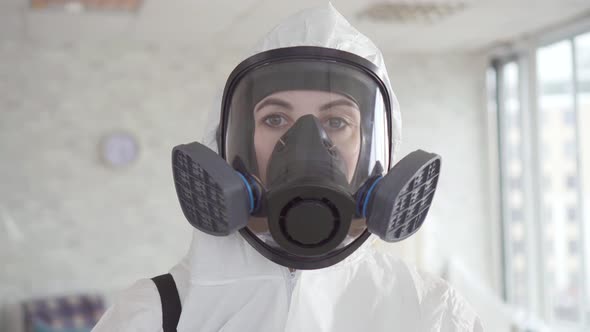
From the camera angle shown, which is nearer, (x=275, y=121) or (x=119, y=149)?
(x=275, y=121)

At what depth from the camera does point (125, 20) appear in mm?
4258

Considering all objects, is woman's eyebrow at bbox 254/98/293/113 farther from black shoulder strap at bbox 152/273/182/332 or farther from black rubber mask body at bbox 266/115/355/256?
black shoulder strap at bbox 152/273/182/332

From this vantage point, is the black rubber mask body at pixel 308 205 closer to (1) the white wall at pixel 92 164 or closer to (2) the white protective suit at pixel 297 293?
(2) the white protective suit at pixel 297 293

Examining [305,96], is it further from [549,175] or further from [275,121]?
[549,175]

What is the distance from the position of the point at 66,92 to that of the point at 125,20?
97 centimetres

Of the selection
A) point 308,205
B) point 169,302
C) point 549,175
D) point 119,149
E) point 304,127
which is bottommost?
point 169,302

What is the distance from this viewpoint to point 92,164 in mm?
5016

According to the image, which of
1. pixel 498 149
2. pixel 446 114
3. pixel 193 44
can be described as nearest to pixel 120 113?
pixel 193 44

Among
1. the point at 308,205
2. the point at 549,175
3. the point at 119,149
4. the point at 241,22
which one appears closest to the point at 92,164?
the point at 119,149

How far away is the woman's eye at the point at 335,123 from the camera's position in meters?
1.13

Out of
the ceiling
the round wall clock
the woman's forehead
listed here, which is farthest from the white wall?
the woman's forehead

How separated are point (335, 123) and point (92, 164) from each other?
164 inches

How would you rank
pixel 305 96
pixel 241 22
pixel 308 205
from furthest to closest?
1. pixel 241 22
2. pixel 305 96
3. pixel 308 205

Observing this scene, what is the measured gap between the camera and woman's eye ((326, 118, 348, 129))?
1133 millimetres
